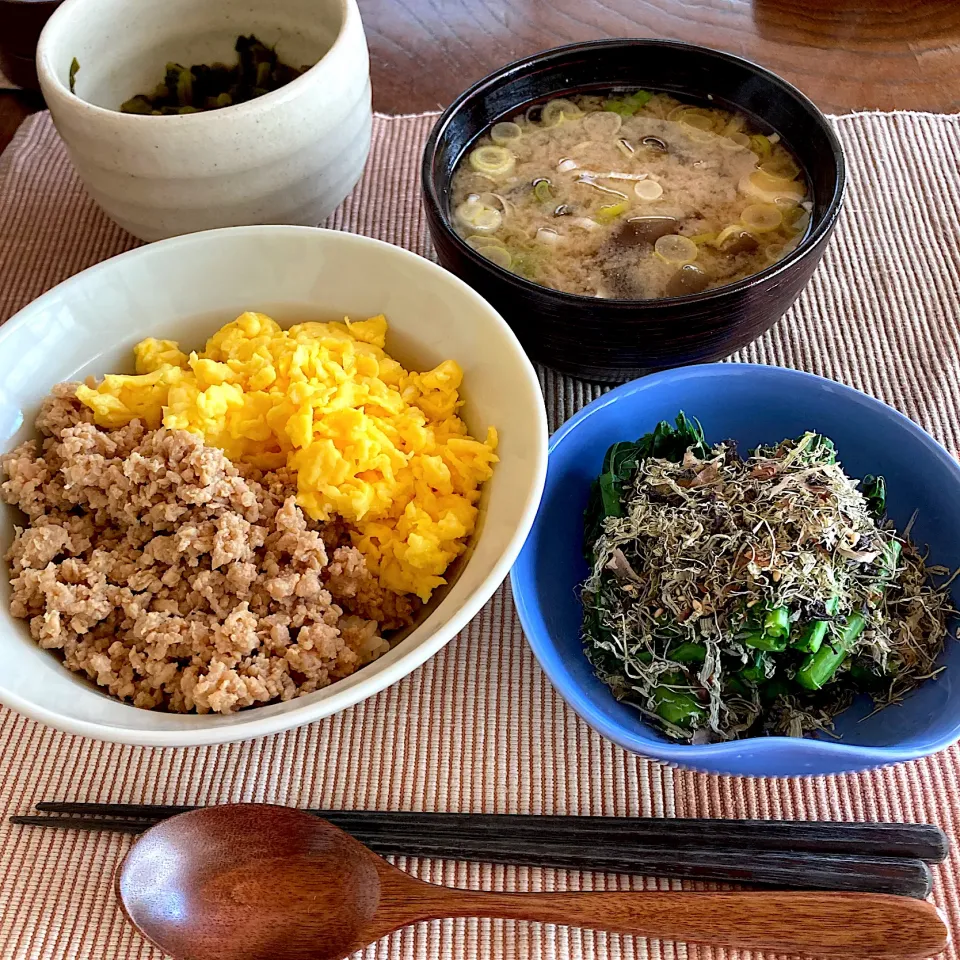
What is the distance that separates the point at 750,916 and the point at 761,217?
3.48ft

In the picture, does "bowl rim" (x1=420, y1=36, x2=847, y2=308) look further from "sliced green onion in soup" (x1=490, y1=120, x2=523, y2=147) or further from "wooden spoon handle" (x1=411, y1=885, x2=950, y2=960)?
"wooden spoon handle" (x1=411, y1=885, x2=950, y2=960)

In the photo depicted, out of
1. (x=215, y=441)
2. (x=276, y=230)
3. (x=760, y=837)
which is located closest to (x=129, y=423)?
(x=215, y=441)

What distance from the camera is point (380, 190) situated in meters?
1.82

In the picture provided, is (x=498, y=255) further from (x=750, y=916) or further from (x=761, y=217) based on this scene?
(x=750, y=916)

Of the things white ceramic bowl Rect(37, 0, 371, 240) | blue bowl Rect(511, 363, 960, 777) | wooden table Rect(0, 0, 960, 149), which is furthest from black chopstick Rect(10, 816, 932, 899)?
wooden table Rect(0, 0, 960, 149)

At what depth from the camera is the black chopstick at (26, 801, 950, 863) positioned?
3.37 ft

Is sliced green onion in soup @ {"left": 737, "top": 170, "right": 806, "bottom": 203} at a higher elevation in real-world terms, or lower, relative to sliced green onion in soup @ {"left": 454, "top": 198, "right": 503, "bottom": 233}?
higher

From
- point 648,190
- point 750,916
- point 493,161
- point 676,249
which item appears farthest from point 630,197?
point 750,916

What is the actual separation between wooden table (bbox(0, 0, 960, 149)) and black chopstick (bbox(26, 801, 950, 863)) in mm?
1556

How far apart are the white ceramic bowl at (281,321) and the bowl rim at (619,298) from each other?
72mm

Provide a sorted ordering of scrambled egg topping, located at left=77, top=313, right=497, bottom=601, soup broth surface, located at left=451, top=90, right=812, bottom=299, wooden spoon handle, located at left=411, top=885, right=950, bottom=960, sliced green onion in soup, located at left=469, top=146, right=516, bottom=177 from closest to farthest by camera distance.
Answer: wooden spoon handle, located at left=411, top=885, right=950, bottom=960 < scrambled egg topping, located at left=77, top=313, right=497, bottom=601 < soup broth surface, located at left=451, top=90, right=812, bottom=299 < sliced green onion in soup, located at left=469, top=146, right=516, bottom=177

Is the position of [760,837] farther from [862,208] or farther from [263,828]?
[862,208]

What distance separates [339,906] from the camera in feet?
3.26

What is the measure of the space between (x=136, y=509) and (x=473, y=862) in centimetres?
62
